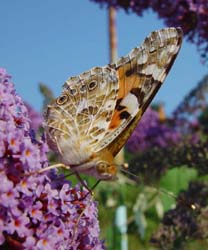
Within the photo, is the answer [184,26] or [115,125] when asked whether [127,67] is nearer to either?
[115,125]

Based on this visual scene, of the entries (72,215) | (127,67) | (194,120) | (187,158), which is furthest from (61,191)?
(194,120)

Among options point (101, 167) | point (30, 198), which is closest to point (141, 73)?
point (101, 167)

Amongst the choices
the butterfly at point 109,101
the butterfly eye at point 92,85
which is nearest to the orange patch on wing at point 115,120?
the butterfly at point 109,101

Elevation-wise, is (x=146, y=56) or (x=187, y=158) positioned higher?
(x=187, y=158)

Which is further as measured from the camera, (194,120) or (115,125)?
(194,120)

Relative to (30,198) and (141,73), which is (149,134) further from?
(30,198)

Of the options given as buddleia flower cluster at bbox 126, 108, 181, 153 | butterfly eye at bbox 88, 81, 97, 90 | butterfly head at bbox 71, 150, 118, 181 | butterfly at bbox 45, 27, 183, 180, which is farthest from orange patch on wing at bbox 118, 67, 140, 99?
buddleia flower cluster at bbox 126, 108, 181, 153
